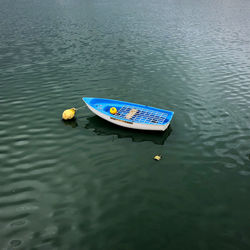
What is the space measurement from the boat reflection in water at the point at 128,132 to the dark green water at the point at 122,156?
0.14m

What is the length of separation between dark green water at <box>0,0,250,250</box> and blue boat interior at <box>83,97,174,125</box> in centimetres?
116

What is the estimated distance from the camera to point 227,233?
9914 mm

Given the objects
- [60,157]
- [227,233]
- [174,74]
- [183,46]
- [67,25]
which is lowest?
[227,233]

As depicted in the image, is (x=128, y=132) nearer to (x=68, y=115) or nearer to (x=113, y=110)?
(x=113, y=110)

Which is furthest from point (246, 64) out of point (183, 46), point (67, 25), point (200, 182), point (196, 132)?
point (67, 25)

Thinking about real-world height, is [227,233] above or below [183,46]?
below

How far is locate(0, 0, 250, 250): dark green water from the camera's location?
9.95 meters

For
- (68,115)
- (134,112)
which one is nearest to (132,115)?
(134,112)

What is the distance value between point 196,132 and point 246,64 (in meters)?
20.1

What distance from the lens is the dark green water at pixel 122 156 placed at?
9.95m

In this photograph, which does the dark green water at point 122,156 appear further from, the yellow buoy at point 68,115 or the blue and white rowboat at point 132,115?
the blue and white rowboat at point 132,115

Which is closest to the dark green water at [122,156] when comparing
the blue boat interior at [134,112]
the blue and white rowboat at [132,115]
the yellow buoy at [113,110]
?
the blue and white rowboat at [132,115]

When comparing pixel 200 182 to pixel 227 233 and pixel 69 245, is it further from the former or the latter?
pixel 69 245

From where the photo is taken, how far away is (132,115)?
17.1m
